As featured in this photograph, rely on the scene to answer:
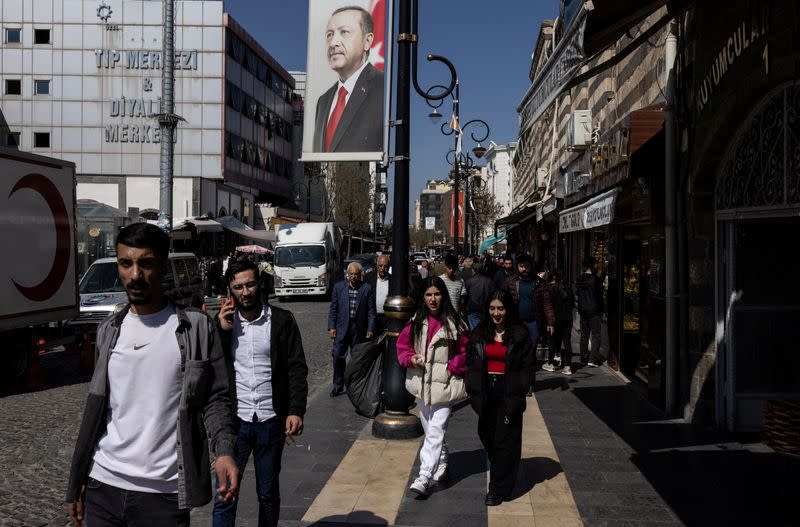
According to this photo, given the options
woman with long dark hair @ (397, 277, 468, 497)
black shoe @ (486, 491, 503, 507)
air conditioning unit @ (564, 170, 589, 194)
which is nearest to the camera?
black shoe @ (486, 491, 503, 507)

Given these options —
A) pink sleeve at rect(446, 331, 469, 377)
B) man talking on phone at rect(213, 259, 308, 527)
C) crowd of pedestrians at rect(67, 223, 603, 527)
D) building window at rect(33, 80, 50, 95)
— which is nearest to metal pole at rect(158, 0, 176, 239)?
crowd of pedestrians at rect(67, 223, 603, 527)

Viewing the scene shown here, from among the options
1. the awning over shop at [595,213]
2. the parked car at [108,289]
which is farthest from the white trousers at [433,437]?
the parked car at [108,289]

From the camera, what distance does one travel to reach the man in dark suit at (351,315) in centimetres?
1014

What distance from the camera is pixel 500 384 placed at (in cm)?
580

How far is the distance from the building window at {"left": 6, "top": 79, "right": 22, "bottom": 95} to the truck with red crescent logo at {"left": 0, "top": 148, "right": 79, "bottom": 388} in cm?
4176

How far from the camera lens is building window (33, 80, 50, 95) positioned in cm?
4884

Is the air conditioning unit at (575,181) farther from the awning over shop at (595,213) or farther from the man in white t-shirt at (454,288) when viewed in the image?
the man in white t-shirt at (454,288)

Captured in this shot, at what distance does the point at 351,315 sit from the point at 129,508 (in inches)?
282

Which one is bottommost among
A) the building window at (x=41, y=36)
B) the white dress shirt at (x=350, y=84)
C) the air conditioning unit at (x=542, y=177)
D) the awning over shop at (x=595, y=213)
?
the awning over shop at (x=595, y=213)

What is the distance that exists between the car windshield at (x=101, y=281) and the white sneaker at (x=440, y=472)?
10.6m

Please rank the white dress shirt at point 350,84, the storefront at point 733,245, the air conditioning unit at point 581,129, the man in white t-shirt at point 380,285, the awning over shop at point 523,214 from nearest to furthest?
the storefront at point 733,245 → the white dress shirt at point 350,84 → the man in white t-shirt at point 380,285 → the air conditioning unit at point 581,129 → the awning over shop at point 523,214

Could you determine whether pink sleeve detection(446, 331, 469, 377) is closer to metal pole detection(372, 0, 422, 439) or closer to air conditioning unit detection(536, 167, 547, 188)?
metal pole detection(372, 0, 422, 439)

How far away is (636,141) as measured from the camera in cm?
923

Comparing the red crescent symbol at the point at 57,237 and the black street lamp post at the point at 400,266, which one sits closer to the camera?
the black street lamp post at the point at 400,266
